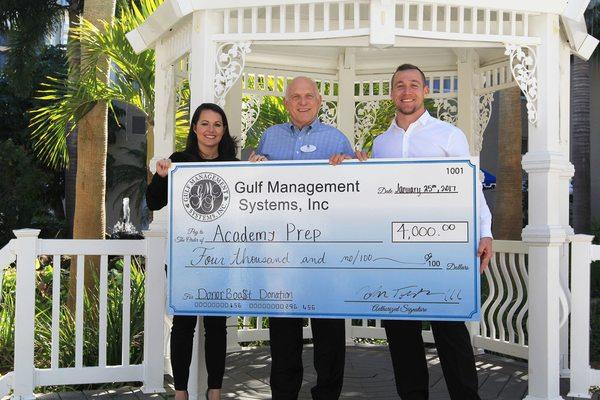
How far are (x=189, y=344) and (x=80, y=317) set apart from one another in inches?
45.5

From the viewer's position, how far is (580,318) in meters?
5.14

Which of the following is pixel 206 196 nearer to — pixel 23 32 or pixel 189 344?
pixel 189 344

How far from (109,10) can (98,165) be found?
5.87 ft

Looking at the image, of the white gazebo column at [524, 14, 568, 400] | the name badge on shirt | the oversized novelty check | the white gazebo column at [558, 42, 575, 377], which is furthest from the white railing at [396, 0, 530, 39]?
the oversized novelty check

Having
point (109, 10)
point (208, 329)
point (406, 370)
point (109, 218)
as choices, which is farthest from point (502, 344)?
point (109, 218)

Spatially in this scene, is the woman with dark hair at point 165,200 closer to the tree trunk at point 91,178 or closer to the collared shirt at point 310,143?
the collared shirt at point 310,143

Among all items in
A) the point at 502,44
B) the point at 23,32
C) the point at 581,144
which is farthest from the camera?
the point at 23,32

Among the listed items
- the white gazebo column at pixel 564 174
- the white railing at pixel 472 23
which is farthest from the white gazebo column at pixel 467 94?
the white railing at pixel 472 23

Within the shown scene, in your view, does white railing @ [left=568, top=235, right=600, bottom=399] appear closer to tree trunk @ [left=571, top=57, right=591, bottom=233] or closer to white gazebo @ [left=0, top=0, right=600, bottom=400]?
white gazebo @ [left=0, top=0, right=600, bottom=400]

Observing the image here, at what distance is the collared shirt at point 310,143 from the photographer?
14.0 ft

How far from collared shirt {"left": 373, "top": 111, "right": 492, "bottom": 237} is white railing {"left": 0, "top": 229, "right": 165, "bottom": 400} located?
79.2 inches

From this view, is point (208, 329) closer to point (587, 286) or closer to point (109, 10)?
Answer: point (587, 286)

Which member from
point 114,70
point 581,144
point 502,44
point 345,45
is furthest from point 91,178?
point 581,144

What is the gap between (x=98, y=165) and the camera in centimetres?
762
